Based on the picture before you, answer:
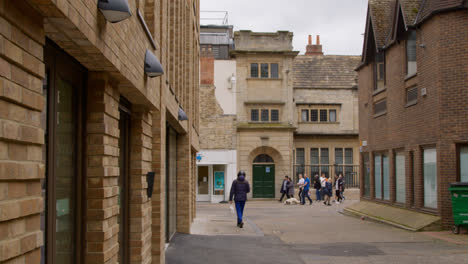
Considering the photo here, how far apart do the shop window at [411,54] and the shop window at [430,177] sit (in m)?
3.04

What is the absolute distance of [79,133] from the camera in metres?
5.07

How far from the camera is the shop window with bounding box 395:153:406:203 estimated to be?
19562 mm

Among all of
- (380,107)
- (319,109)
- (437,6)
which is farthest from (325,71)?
(437,6)

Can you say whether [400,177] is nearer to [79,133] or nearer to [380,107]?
[380,107]

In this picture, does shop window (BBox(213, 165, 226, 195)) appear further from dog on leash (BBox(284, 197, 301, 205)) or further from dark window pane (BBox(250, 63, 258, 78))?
dark window pane (BBox(250, 63, 258, 78))

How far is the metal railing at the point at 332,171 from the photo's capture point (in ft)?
130

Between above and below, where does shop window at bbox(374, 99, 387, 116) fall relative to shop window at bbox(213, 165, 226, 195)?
above

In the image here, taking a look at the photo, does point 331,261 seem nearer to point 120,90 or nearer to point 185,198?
point 185,198

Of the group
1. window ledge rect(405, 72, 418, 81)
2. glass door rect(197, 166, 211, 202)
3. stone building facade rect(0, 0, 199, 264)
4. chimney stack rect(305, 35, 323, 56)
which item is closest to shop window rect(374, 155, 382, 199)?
window ledge rect(405, 72, 418, 81)

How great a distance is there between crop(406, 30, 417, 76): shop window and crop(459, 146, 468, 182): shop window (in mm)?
3626

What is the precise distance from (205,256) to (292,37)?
28646 millimetres

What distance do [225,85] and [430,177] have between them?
2185 centimetres

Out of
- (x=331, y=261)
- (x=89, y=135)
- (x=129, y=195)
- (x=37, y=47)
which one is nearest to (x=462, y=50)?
(x=331, y=261)

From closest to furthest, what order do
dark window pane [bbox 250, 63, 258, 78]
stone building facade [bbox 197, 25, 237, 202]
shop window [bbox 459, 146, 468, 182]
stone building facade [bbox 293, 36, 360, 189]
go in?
shop window [bbox 459, 146, 468, 182], stone building facade [bbox 197, 25, 237, 202], dark window pane [bbox 250, 63, 258, 78], stone building facade [bbox 293, 36, 360, 189]
